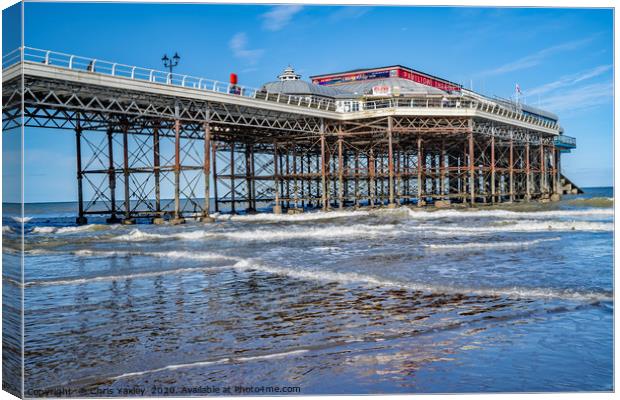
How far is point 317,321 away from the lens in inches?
286

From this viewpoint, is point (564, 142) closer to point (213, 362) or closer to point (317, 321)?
point (317, 321)

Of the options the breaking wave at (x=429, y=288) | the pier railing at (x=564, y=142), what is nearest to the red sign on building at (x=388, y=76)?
the pier railing at (x=564, y=142)

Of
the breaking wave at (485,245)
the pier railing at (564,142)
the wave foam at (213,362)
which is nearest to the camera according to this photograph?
the wave foam at (213,362)

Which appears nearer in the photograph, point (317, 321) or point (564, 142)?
point (317, 321)

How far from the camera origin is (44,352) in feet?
20.4

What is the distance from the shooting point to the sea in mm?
4984

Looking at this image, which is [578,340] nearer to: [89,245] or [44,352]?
[44,352]

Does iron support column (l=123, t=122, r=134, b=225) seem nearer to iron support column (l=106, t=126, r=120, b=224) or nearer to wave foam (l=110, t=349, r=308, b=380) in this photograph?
iron support column (l=106, t=126, r=120, b=224)

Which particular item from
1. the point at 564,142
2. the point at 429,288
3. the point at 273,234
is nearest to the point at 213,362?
the point at 429,288

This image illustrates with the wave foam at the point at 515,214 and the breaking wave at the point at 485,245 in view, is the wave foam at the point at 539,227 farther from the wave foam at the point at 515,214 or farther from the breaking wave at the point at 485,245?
the wave foam at the point at 515,214

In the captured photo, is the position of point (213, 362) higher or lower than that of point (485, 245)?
lower

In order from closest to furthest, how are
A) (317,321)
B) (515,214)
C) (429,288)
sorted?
(317,321) < (429,288) < (515,214)

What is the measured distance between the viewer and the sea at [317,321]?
16.4 ft

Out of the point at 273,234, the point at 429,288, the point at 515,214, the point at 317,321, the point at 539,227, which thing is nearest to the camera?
the point at 317,321
